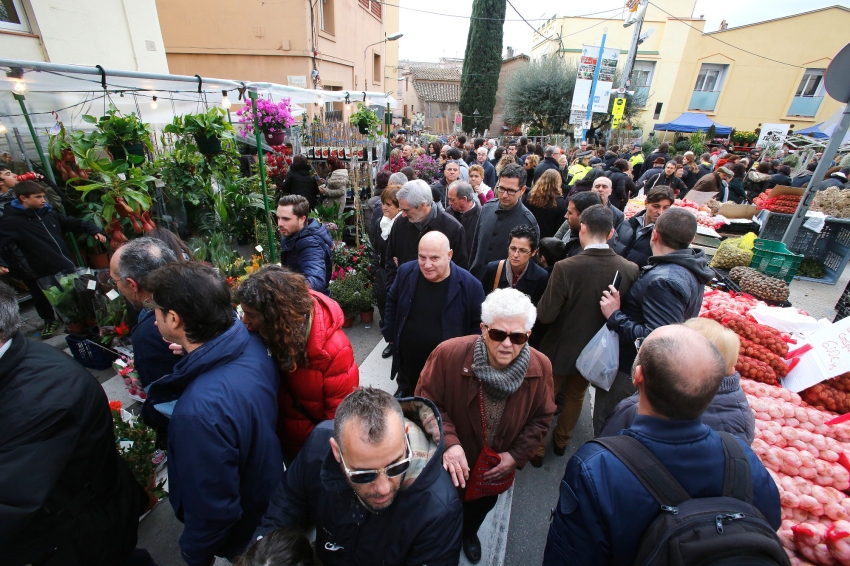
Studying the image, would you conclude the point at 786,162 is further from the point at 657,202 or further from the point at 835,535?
the point at 835,535

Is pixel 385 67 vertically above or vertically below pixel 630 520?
above

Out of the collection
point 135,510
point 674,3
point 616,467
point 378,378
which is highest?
point 674,3

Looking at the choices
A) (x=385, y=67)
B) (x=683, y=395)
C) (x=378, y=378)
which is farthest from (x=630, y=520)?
(x=385, y=67)

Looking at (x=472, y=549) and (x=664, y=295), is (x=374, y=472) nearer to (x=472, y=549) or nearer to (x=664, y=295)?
(x=472, y=549)

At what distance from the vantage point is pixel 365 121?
6820mm

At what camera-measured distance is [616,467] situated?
1241 mm

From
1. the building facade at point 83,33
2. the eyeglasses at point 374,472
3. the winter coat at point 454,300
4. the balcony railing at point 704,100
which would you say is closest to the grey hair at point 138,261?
the winter coat at point 454,300

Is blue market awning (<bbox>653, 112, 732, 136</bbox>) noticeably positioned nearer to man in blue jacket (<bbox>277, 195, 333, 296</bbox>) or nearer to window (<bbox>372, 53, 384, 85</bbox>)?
window (<bbox>372, 53, 384, 85</bbox>)

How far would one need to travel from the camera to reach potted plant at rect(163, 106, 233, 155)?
4320 millimetres

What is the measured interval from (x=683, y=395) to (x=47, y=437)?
2.31 m

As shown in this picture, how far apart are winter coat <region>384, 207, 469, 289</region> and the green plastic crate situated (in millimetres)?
4000

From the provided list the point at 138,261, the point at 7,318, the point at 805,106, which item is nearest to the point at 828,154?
the point at 138,261

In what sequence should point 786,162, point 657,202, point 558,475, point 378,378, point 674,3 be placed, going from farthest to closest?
point 674,3
point 786,162
point 378,378
point 657,202
point 558,475

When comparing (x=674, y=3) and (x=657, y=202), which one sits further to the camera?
(x=674, y=3)
